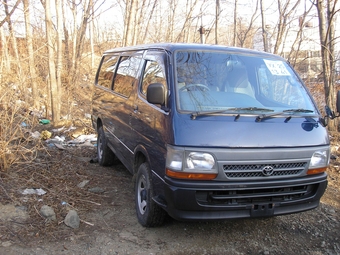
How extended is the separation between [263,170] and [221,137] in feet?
1.74

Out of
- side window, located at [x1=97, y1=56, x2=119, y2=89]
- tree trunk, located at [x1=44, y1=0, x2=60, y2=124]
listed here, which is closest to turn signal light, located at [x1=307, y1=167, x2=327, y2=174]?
side window, located at [x1=97, y1=56, x2=119, y2=89]

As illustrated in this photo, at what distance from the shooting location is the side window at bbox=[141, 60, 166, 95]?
12.5 feet

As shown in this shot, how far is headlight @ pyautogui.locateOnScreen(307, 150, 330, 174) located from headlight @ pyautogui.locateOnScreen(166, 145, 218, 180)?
1.11 meters

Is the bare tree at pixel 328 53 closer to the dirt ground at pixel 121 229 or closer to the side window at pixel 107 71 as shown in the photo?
the dirt ground at pixel 121 229

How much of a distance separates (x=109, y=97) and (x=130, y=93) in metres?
1.13

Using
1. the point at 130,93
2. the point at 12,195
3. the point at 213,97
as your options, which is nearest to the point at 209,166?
the point at 213,97

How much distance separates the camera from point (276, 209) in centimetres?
334

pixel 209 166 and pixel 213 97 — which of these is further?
pixel 213 97

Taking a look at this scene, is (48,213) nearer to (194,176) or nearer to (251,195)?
(194,176)

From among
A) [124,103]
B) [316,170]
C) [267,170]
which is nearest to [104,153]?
[124,103]

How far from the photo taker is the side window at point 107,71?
5798 millimetres

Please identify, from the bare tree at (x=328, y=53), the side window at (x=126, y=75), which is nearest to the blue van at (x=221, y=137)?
the side window at (x=126, y=75)

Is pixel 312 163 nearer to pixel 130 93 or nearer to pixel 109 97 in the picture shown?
pixel 130 93

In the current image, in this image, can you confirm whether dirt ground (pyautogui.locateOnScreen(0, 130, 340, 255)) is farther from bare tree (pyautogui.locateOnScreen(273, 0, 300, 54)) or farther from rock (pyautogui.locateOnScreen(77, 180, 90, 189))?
bare tree (pyautogui.locateOnScreen(273, 0, 300, 54))
